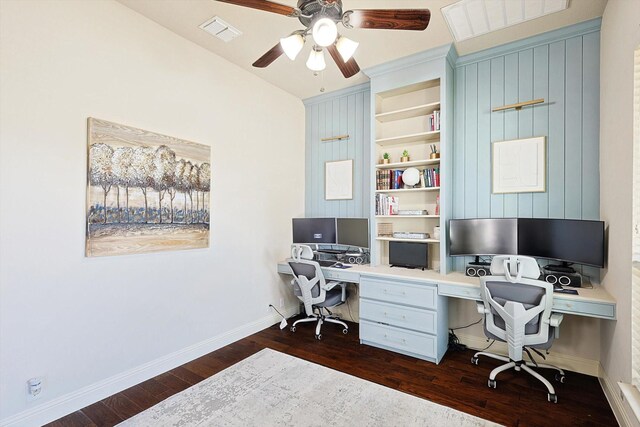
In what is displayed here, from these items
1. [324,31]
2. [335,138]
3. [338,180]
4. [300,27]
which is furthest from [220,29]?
[338,180]

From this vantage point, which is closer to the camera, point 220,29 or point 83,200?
point 83,200

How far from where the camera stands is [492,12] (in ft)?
7.86

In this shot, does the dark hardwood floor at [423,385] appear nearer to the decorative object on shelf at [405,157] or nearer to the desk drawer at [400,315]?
the desk drawer at [400,315]

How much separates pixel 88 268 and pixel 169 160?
1030 mm

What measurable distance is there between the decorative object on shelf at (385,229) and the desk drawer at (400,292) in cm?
61

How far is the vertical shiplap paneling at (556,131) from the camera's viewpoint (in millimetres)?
2660

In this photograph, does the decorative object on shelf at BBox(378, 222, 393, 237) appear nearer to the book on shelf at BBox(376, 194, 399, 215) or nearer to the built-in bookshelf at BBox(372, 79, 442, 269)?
the built-in bookshelf at BBox(372, 79, 442, 269)

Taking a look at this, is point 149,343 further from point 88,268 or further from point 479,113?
point 479,113

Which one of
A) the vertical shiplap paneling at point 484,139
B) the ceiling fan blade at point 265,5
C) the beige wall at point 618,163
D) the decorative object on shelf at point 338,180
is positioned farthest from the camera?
the decorative object on shelf at point 338,180

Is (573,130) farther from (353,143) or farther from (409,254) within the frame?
(353,143)

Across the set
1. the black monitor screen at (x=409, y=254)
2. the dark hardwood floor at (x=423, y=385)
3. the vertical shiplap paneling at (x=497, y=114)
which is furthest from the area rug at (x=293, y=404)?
the vertical shiplap paneling at (x=497, y=114)

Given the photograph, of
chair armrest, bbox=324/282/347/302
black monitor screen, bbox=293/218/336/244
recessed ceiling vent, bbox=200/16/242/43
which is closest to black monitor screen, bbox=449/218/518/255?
chair armrest, bbox=324/282/347/302

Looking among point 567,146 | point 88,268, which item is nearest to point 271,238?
point 88,268

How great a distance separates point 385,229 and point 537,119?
1.76m
